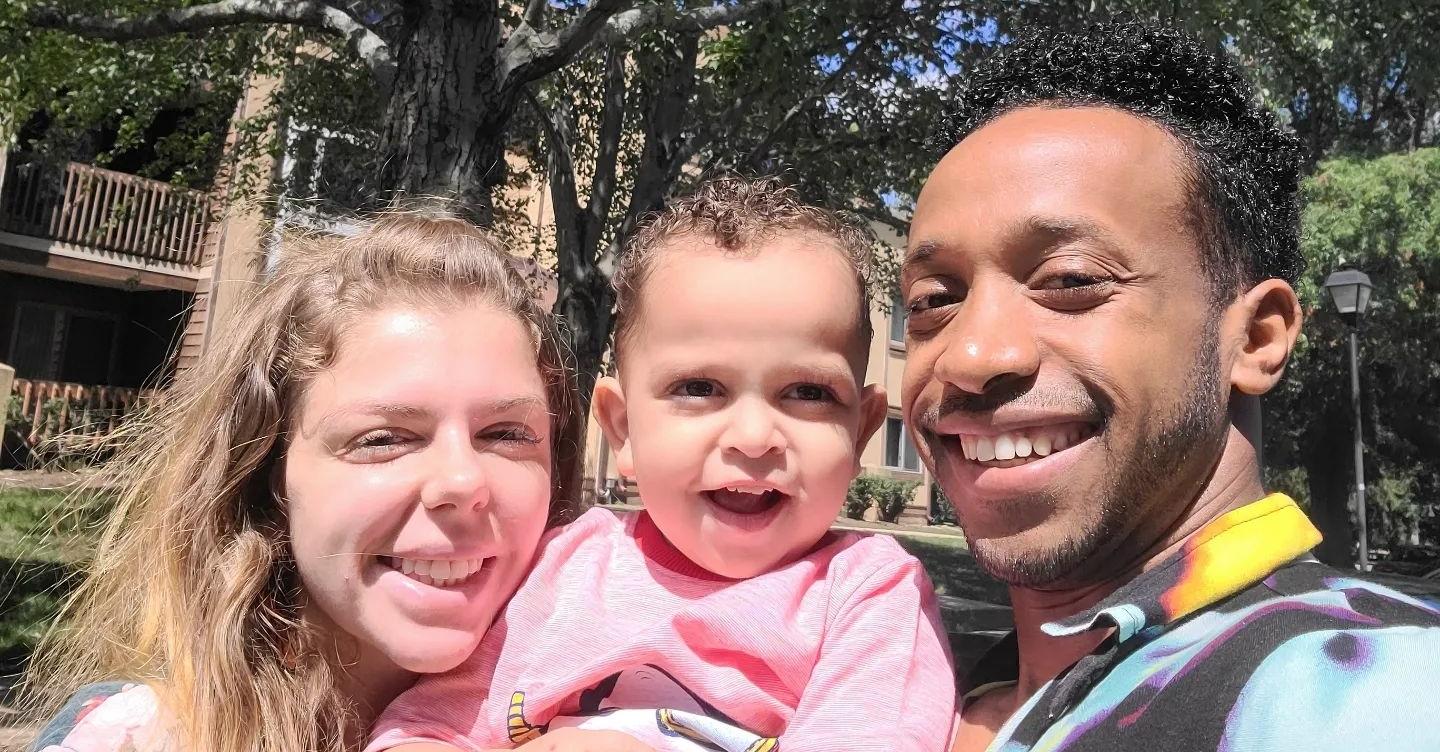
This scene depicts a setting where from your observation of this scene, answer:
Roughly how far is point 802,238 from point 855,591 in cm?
67

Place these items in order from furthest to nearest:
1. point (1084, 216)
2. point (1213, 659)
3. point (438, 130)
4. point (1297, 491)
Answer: point (1297, 491)
point (438, 130)
point (1084, 216)
point (1213, 659)

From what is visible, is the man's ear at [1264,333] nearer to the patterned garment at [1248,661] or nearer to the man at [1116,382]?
the man at [1116,382]

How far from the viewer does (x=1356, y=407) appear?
1215cm

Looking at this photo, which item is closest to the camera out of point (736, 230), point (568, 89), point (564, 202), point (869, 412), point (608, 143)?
point (736, 230)

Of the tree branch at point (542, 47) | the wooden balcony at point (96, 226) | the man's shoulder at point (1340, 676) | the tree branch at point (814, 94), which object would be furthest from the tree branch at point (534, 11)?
the wooden balcony at point (96, 226)

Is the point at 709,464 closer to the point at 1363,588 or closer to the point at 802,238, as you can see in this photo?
the point at 802,238

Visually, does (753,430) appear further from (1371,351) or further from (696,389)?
(1371,351)

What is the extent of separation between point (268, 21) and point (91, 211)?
12840 mm

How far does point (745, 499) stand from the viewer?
1.91m

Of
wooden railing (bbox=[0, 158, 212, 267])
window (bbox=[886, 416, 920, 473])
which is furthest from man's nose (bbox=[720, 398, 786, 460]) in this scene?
window (bbox=[886, 416, 920, 473])

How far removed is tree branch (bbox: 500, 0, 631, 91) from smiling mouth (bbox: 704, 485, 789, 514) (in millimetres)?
4042

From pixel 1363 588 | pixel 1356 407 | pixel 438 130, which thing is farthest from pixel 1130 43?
pixel 1356 407

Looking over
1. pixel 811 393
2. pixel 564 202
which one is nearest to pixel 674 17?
pixel 564 202

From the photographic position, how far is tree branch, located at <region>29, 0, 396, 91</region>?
5773 millimetres
